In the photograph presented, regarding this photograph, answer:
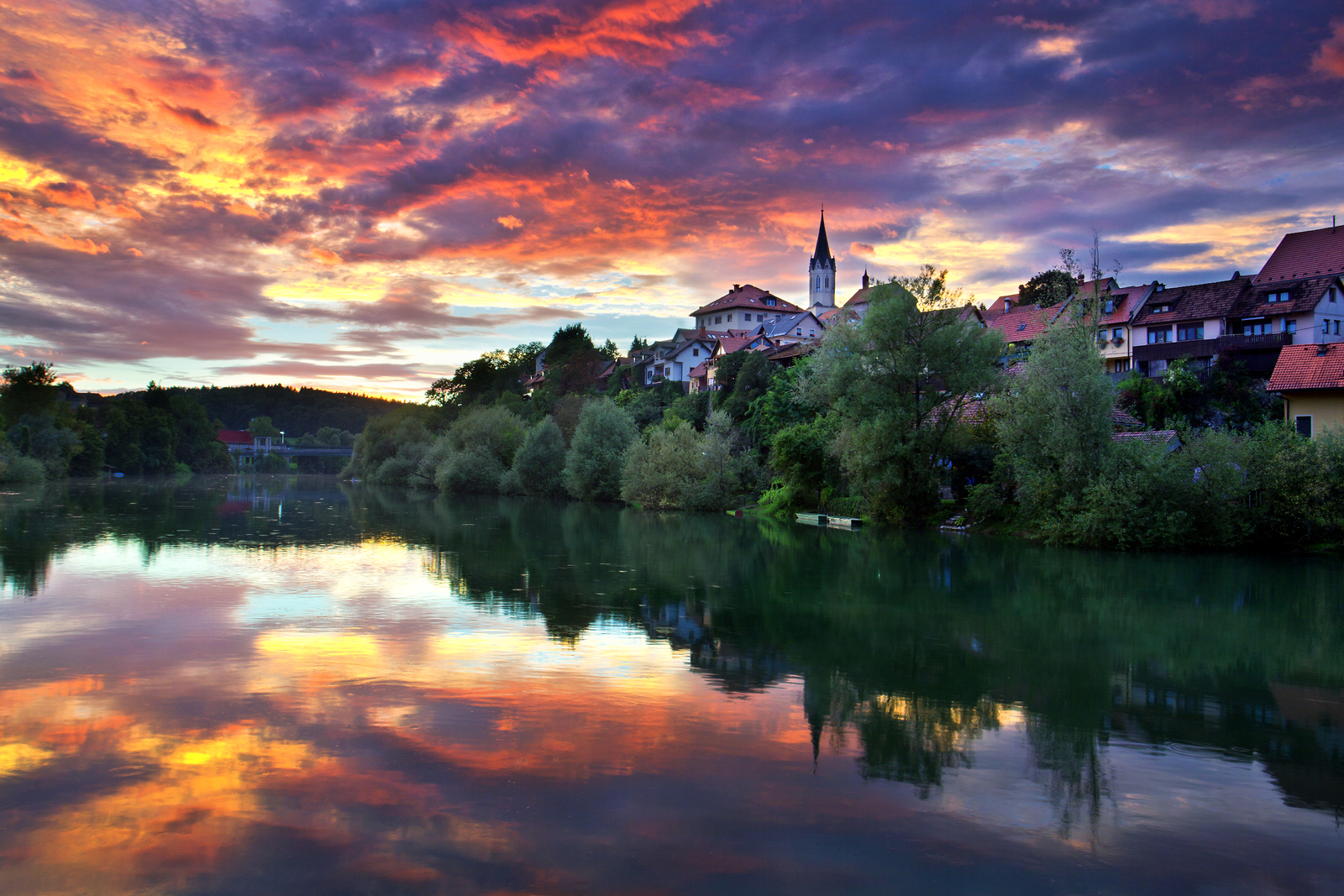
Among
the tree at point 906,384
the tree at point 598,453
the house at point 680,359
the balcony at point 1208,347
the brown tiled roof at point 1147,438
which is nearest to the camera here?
the brown tiled roof at point 1147,438

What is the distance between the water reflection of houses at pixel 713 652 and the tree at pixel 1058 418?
23070 mm

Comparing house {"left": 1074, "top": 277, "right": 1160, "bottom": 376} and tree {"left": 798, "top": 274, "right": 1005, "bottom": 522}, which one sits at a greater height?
house {"left": 1074, "top": 277, "right": 1160, "bottom": 376}

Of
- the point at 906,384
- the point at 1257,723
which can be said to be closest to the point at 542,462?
the point at 906,384

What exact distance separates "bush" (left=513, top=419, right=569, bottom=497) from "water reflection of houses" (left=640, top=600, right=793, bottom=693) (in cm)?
5886

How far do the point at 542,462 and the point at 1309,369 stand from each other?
56536 millimetres

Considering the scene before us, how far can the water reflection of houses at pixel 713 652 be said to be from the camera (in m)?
12.8

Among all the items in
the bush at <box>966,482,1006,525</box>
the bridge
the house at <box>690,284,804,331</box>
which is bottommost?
the bush at <box>966,482,1006,525</box>

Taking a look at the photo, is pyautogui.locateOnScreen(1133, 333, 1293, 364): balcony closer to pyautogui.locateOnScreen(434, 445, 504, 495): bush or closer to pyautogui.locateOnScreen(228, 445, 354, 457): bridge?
pyautogui.locateOnScreen(434, 445, 504, 495): bush

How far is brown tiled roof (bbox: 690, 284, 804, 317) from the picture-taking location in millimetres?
125125

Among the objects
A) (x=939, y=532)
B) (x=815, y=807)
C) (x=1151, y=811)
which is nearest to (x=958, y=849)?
(x=815, y=807)

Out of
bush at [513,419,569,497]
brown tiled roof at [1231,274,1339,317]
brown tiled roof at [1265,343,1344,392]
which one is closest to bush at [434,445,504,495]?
bush at [513,419,569,497]

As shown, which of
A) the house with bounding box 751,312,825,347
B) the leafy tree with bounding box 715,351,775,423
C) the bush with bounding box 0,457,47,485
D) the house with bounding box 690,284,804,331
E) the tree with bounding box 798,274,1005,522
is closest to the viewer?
the tree with bounding box 798,274,1005,522

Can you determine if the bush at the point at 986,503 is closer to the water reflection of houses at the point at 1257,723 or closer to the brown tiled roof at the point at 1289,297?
the brown tiled roof at the point at 1289,297

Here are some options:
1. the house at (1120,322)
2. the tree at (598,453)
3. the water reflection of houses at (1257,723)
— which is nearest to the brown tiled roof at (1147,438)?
the house at (1120,322)
